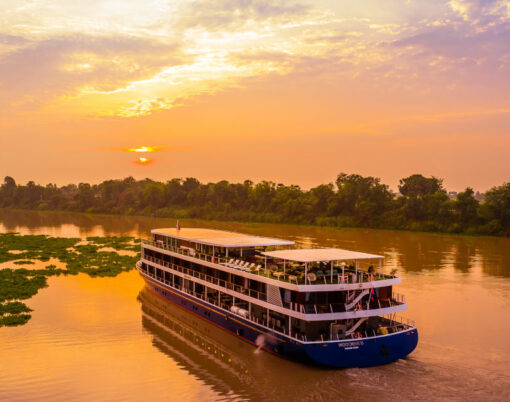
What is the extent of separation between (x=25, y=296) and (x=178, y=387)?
69.4ft

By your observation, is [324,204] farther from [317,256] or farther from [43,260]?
[317,256]

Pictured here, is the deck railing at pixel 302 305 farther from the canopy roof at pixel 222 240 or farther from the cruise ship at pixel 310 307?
the canopy roof at pixel 222 240

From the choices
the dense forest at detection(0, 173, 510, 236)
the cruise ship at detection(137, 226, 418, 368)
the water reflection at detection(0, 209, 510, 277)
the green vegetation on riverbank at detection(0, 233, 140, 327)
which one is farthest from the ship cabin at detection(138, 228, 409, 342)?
the dense forest at detection(0, 173, 510, 236)

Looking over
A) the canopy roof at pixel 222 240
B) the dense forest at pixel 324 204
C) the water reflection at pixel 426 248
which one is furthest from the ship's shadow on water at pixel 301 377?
the dense forest at pixel 324 204

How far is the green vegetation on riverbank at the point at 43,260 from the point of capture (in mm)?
33750

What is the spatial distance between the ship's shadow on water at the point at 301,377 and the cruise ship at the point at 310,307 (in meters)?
0.62

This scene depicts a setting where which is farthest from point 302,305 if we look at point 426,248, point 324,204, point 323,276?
point 324,204

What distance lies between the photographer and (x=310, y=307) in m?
22.4

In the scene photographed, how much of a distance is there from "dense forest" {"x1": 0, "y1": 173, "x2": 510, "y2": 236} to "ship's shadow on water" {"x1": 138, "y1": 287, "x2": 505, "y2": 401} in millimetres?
76462

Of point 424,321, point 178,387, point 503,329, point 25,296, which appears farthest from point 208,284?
point 503,329

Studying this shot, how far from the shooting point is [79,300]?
35.8 metres

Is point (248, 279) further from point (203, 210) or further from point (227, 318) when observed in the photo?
point (203, 210)

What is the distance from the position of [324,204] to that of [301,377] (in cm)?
10344

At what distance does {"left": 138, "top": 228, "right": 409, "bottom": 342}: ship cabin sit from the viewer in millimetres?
22422
